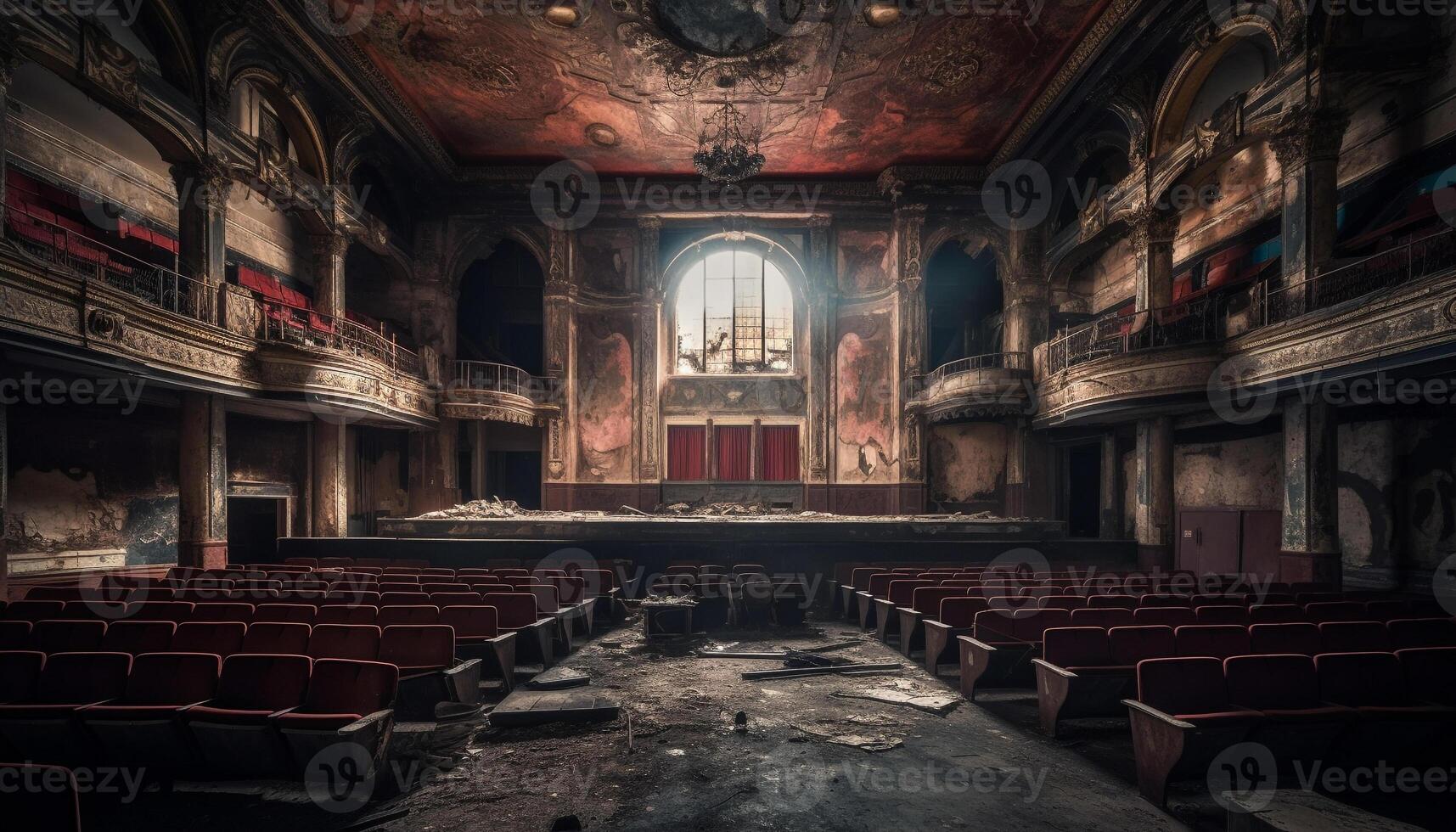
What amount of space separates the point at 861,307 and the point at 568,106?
9828 millimetres

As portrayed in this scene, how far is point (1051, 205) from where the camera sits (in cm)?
1728

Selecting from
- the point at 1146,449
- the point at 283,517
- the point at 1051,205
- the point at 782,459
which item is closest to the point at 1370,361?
the point at 1146,449

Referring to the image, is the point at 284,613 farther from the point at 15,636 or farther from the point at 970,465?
the point at 970,465

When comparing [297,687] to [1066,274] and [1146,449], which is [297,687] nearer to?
[1146,449]

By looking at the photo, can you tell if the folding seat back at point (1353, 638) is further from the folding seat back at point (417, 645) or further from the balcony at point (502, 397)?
the balcony at point (502, 397)

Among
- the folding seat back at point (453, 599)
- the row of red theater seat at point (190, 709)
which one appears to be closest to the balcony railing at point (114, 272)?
the folding seat back at point (453, 599)

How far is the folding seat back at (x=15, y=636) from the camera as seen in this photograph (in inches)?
169

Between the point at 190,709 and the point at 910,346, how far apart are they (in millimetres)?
17395

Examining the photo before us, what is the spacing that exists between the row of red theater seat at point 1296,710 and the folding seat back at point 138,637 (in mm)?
6203

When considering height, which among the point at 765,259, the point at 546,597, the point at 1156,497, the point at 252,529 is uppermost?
the point at 765,259

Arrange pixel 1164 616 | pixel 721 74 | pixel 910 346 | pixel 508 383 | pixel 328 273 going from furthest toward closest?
pixel 910 346
pixel 508 383
pixel 328 273
pixel 721 74
pixel 1164 616

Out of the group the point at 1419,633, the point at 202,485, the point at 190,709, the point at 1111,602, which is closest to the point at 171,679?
the point at 190,709

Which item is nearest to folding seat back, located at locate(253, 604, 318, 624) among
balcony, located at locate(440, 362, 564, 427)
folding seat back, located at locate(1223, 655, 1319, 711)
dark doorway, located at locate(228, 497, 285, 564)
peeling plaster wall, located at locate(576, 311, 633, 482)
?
folding seat back, located at locate(1223, 655, 1319, 711)

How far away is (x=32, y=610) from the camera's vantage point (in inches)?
209
